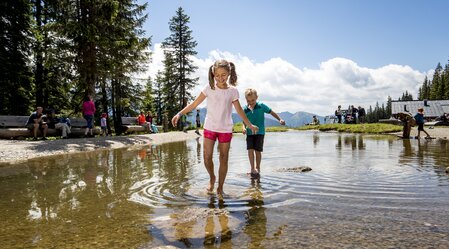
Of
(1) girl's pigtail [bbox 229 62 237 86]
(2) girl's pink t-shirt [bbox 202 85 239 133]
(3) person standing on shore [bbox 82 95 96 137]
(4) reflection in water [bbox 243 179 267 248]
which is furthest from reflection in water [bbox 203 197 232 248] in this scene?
(3) person standing on shore [bbox 82 95 96 137]

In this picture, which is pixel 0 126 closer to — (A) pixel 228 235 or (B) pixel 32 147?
(B) pixel 32 147

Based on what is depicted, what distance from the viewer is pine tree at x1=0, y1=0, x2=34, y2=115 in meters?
23.4

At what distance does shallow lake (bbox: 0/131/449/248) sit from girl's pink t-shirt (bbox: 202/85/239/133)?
3.26ft

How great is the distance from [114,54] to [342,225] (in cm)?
2060

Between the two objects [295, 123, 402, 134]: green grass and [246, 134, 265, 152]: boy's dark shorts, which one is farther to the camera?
[295, 123, 402, 134]: green grass

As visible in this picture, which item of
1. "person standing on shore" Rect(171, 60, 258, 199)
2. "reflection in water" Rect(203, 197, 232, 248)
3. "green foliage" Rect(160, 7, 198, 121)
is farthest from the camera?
"green foliage" Rect(160, 7, 198, 121)

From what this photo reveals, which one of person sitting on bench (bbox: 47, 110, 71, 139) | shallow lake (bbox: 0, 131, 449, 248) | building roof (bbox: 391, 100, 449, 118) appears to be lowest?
shallow lake (bbox: 0, 131, 449, 248)

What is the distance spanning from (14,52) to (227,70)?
25.5 m

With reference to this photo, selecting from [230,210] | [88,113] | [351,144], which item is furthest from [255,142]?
[88,113]

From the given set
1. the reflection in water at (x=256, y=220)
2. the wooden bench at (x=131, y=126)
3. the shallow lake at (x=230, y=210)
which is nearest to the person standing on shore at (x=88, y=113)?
the wooden bench at (x=131, y=126)

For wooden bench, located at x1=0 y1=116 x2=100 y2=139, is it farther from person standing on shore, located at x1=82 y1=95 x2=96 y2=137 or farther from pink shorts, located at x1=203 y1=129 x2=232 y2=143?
pink shorts, located at x1=203 y1=129 x2=232 y2=143

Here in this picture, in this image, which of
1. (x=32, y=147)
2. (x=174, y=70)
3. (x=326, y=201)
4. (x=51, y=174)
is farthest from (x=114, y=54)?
(x=174, y=70)

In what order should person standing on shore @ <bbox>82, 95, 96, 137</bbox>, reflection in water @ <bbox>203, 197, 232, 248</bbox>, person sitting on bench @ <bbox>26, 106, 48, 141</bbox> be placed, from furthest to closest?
person standing on shore @ <bbox>82, 95, 96, 137</bbox>, person sitting on bench @ <bbox>26, 106, 48, 141</bbox>, reflection in water @ <bbox>203, 197, 232, 248</bbox>

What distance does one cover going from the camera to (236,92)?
489cm
